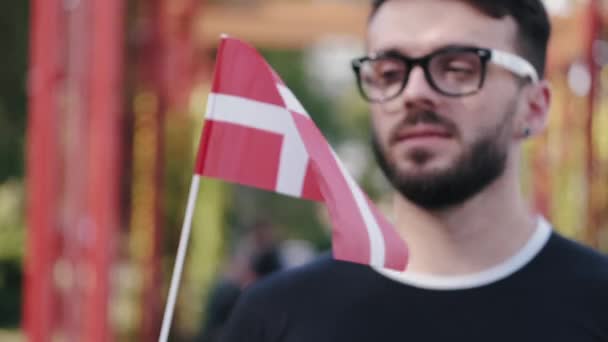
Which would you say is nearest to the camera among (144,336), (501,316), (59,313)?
(501,316)

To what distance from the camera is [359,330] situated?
1.93 m

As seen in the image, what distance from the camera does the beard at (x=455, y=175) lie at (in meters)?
1.96

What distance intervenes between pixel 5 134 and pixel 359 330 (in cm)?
1115

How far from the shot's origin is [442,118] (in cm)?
196

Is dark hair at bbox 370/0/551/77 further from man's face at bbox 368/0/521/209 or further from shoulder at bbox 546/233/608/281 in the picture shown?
shoulder at bbox 546/233/608/281

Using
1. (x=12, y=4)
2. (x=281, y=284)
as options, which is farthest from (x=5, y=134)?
(x=281, y=284)

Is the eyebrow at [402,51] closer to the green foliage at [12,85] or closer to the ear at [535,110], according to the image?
the ear at [535,110]

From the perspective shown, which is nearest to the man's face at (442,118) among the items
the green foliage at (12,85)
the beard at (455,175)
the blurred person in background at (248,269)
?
the beard at (455,175)

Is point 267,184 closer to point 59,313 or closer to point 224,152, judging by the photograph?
point 224,152

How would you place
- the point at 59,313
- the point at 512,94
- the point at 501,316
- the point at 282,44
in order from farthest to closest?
the point at 282,44 < the point at 59,313 < the point at 512,94 < the point at 501,316

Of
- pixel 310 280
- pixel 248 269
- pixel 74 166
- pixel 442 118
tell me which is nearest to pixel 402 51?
pixel 442 118

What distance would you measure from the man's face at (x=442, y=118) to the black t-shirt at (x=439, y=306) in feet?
0.59

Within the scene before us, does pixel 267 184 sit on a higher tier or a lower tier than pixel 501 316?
higher

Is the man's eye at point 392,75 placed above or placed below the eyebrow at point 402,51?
below
